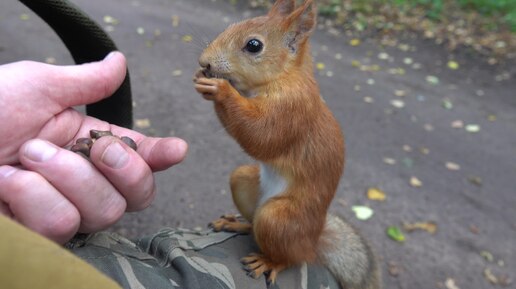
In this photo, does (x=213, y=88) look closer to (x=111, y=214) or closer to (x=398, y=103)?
(x=111, y=214)

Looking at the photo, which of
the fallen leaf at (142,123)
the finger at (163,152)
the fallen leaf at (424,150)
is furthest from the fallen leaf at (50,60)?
the finger at (163,152)

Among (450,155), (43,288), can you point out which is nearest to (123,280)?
(43,288)

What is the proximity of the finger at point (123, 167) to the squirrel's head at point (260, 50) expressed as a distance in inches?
14.9

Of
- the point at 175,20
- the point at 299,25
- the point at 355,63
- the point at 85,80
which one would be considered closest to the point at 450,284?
the point at 299,25

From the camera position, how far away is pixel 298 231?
1361 millimetres

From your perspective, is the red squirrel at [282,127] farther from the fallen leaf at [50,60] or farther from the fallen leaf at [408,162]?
the fallen leaf at [50,60]

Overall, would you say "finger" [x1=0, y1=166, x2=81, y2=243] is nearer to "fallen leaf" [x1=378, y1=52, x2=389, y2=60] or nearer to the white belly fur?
the white belly fur

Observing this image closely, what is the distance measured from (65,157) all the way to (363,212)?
2.24 metres

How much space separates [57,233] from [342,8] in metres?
6.13

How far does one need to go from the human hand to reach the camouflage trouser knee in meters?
0.07

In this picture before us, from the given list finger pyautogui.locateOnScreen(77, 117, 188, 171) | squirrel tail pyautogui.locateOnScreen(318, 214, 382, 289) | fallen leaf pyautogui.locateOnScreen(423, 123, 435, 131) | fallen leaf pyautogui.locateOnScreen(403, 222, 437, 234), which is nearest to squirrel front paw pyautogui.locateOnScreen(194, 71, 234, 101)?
finger pyautogui.locateOnScreen(77, 117, 188, 171)

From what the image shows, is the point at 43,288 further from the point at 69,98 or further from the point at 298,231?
the point at 298,231

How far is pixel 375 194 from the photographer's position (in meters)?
3.13

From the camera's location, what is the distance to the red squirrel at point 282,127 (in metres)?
1.33
